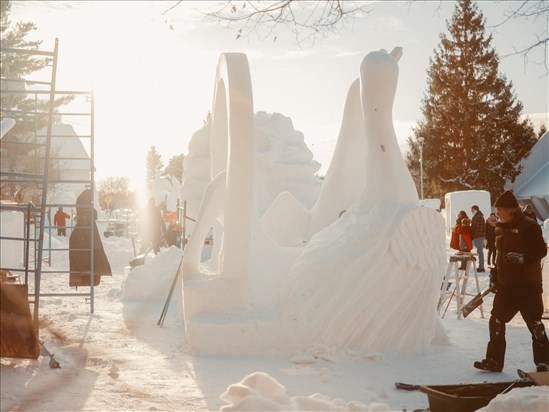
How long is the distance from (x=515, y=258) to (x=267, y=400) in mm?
3527

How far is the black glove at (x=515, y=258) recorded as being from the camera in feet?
22.1

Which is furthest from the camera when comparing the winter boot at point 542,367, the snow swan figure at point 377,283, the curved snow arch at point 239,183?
the curved snow arch at point 239,183

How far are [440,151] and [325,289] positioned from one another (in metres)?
34.2

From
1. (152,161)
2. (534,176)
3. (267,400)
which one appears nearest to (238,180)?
(267,400)

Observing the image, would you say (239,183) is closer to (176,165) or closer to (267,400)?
(267,400)

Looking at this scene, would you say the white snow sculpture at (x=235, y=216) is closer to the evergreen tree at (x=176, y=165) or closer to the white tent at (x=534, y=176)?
the white tent at (x=534, y=176)

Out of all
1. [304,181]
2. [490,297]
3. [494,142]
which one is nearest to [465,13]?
[494,142]

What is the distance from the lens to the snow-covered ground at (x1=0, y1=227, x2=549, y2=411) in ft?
15.3

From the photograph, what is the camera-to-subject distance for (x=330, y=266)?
7824 millimetres

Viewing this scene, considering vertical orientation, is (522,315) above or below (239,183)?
below

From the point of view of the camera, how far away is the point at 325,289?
7.73 metres

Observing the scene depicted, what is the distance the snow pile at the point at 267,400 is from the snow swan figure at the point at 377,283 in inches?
110

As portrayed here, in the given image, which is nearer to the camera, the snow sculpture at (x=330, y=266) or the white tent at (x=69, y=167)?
the snow sculpture at (x=330, y=266)

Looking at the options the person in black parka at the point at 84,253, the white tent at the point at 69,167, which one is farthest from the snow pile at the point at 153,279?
the white tent at the point at 69,167
